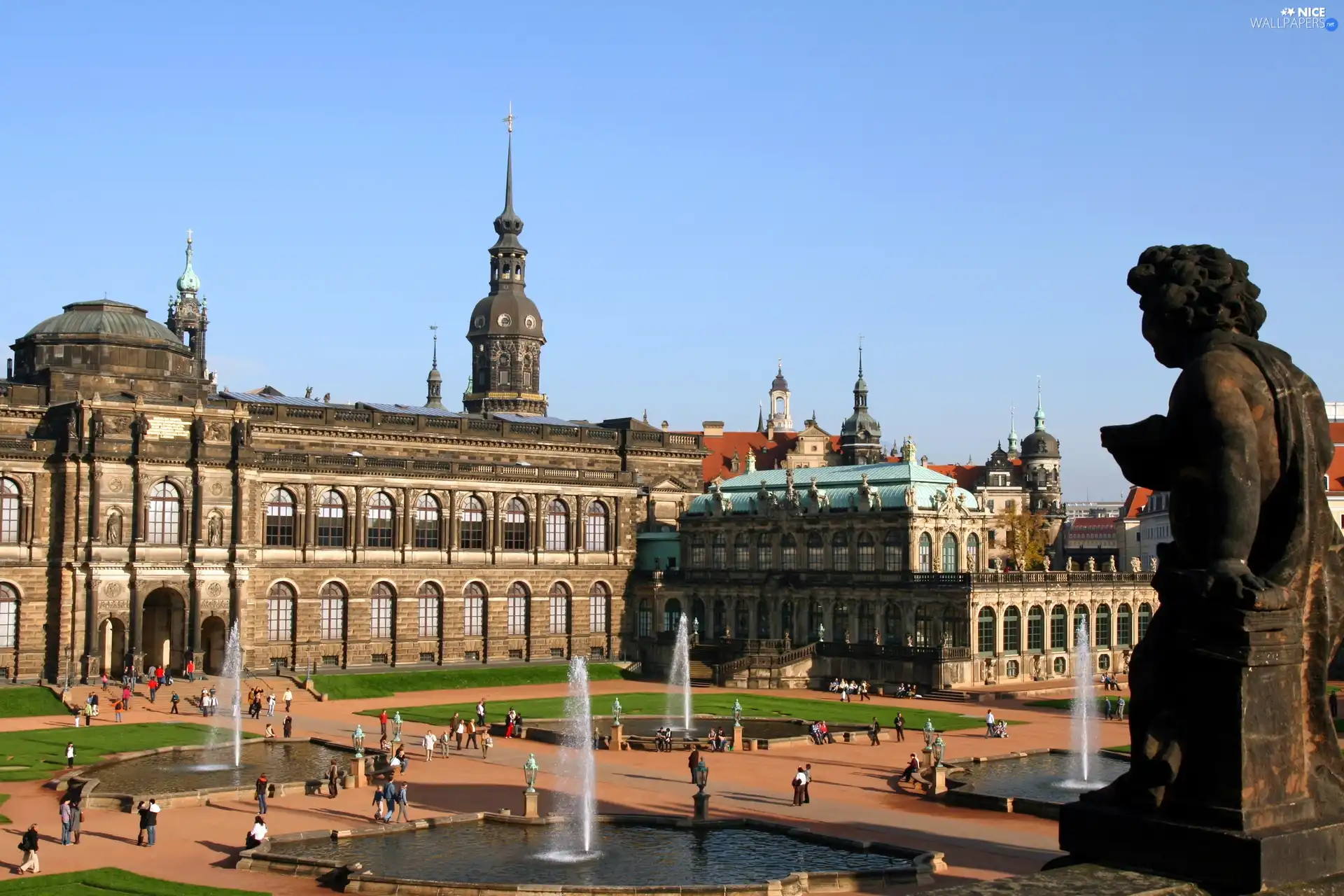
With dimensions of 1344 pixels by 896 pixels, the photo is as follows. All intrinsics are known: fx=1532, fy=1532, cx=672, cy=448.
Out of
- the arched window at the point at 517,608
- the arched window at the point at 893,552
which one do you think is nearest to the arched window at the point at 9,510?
the arched window at the point at 517,608

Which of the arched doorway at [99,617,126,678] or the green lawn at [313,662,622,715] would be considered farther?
the green lawn at [313,662,622,715]

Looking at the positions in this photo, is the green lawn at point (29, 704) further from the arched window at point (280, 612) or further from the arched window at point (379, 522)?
the arched window at point (379, 522)

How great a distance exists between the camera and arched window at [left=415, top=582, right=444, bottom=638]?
9481cm

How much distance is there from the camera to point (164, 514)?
8519 centimetres

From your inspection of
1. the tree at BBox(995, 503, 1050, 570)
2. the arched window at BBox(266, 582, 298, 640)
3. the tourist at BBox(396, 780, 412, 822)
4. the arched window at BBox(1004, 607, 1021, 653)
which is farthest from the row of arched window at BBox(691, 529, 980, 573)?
the tourist at BBox(396, 780, 412, 822)

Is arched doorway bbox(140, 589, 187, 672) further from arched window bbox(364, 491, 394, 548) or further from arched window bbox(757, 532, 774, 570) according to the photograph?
arched window bbox(757, 532, 774, 570)

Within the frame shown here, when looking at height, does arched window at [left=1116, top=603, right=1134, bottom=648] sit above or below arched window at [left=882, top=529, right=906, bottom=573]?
below

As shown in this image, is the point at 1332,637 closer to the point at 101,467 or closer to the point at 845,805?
the point at 845,805

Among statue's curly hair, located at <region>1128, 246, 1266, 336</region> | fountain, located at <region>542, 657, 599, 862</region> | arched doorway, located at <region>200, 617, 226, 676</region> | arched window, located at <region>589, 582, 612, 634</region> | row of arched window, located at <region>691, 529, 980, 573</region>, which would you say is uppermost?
statue's curly hair, located at <region>1128, 246, 1266, 336</region>

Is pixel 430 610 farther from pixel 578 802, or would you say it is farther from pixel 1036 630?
pixel 578 802

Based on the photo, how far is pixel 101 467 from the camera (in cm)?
8275

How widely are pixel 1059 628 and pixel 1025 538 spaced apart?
138ft

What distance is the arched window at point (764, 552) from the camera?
326 ft

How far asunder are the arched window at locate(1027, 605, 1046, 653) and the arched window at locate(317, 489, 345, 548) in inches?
1601
